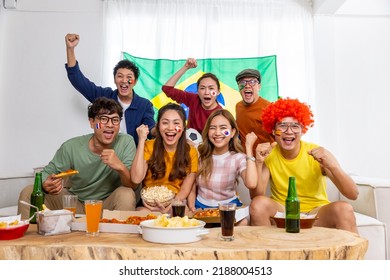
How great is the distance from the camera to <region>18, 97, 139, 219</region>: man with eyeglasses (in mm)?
2352

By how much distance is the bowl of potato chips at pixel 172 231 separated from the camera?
1.25 meters

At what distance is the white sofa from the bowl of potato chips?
1.38m

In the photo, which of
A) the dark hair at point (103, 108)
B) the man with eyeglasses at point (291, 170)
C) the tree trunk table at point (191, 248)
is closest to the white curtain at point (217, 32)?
the dark hair at point (103, 108)

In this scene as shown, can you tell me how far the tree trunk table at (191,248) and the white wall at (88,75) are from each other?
108 inches

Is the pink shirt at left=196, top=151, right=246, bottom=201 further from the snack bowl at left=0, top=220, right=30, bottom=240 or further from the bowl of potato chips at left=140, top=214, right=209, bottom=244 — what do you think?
the snack bowl at left=0, top=220, right=30, bottom=240

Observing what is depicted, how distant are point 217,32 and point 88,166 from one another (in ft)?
7.36

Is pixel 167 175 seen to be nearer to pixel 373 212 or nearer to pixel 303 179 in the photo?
pixel 303 179

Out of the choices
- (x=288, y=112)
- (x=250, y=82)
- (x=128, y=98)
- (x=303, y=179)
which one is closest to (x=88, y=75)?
(x=128, y=98)

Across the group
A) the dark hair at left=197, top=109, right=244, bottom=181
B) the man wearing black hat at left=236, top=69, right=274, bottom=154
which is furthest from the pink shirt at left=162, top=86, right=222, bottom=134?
the dark hair at left=197, top=109, right=244, bottom=181

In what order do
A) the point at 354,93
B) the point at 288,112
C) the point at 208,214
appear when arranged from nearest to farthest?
the point at 208,214
the point at 288,112
the point at 354,93

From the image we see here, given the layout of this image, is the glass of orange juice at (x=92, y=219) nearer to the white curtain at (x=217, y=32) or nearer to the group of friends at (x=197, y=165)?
the group of friends at (x=197, y=165)

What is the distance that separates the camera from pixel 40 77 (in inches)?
152
